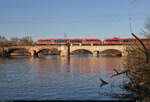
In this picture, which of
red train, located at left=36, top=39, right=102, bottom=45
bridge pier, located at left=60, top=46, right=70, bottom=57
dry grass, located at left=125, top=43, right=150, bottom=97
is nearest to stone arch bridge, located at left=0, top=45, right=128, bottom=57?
bridge pier, located at left=60, top=46, right=70, bottom=57

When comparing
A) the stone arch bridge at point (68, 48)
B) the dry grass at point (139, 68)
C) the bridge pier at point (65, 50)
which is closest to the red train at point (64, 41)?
the stone arch bridge at point (68, 48)

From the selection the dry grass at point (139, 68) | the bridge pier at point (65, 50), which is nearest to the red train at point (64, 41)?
the bridge pier at point (65, 50)

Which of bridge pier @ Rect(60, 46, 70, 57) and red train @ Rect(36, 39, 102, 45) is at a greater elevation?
red train @ Rect(36, 39, 102, 45)

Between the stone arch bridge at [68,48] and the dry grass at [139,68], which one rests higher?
the dry grass at [139,68]

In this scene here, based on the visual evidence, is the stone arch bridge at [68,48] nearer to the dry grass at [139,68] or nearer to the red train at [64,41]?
the red train at [64,41]

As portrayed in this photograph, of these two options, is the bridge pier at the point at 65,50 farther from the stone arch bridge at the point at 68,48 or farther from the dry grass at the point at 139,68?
the dry grass at the point at 139,68

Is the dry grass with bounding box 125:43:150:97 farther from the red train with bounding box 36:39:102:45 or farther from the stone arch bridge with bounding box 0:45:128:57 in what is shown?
the red train with bounding box 36:39:102:45

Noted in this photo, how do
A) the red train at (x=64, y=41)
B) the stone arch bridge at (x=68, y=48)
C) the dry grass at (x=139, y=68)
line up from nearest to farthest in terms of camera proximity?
1. the dry grass at (x=139, y=68)
2. the stone arch bridge at (x=68, y=48)
3. the red train at (x=64, y=41)

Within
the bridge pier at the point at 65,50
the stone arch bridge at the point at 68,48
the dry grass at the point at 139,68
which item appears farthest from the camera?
the bridge pier at the point at 65,50

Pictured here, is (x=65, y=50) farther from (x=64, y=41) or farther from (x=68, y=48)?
(x=64, y=41)

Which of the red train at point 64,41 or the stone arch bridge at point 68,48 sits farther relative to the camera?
the red train at point 64,41

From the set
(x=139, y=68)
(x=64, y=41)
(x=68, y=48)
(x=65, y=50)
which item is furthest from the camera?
(x=64, y=41)

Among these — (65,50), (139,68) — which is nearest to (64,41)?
(65,50)

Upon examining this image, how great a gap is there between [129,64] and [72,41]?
76986 millimetres
